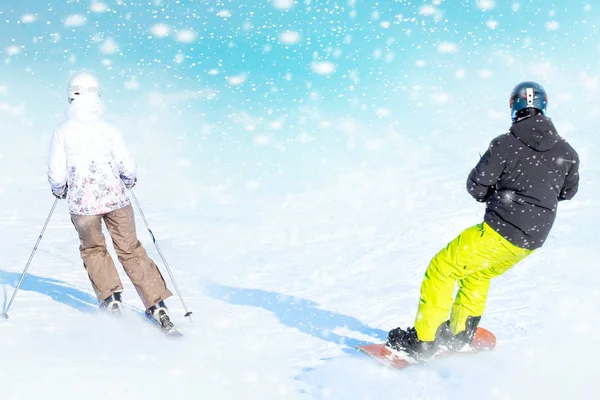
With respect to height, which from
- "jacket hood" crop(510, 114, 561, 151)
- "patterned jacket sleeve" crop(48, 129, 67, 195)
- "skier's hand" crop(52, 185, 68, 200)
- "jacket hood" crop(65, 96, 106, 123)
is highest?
"jacket hood" crop(510, 114, 561, 151)

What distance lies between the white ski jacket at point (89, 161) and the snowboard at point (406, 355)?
7.31 ft

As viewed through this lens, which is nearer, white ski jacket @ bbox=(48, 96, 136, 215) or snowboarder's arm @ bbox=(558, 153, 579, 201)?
snowboarder's arm @ bbox=(558, 153, 579, 201)

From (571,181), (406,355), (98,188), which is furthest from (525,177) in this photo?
(98,188)

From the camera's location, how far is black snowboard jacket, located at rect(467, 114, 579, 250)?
4188mm

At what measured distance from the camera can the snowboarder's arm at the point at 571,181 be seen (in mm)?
4318

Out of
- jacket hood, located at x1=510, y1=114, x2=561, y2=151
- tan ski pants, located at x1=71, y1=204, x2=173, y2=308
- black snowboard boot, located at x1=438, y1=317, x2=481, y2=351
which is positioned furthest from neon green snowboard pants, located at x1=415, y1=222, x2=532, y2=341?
tan ski pants, located at x1=71, y1=204, x2=173, y2=308

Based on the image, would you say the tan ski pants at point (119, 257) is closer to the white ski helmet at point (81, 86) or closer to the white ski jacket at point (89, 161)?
the white ski jacket at point (89, 161)

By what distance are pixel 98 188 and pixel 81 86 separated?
771 mm

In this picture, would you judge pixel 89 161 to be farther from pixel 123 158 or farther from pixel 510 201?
pixel 510 201

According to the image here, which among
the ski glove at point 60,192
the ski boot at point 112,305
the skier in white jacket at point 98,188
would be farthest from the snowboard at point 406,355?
the ski glove at point 60,192

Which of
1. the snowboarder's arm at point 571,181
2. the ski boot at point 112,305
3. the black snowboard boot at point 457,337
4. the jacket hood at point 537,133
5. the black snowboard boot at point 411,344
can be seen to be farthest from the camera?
the ski boot at point 112,305

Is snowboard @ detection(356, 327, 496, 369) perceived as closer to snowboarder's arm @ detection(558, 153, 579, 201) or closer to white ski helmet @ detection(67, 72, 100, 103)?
snowboarder's arm @ detection(558, 153, 579, 201)

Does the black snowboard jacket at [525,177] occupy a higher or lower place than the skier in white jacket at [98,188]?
higher

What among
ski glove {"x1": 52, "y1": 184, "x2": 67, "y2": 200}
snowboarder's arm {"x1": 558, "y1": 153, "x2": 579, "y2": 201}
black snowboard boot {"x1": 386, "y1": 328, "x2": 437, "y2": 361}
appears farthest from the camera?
ski glove {"x1": 52, "y1": 184, "x2": 67, "y2": 200}
